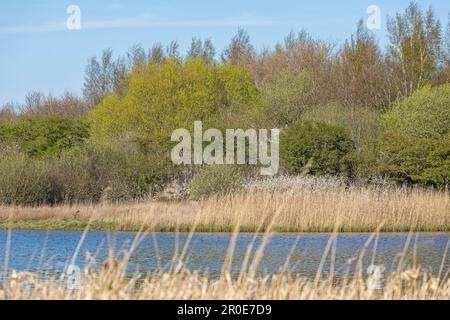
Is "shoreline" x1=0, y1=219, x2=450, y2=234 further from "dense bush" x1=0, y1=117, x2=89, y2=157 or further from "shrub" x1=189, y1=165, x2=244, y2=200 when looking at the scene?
"dense bush" x1=0, y1=117, x2=89, y2=157

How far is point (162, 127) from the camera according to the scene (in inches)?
1529

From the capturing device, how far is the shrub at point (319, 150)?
90.6ft

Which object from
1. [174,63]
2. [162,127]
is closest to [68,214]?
[162,127]

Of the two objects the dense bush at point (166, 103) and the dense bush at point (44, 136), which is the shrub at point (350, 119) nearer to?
the dense bush at point (166, 103)

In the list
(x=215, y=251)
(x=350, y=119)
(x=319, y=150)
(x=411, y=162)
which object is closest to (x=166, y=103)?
(x=350, y=119)

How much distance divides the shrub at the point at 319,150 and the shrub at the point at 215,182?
3.14m

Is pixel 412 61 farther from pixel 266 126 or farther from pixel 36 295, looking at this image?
pixel 36 295

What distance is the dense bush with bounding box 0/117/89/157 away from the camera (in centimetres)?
3225

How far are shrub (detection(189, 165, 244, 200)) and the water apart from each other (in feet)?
13.0

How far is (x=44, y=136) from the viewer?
1294 inches

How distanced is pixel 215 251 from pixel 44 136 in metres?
17.6

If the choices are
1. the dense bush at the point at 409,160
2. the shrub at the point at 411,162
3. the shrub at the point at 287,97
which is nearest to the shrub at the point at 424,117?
the dense bush at the point at 409,160

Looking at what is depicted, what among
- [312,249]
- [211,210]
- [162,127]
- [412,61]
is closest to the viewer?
[312,249]
